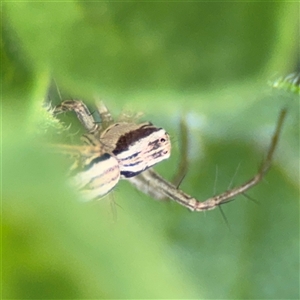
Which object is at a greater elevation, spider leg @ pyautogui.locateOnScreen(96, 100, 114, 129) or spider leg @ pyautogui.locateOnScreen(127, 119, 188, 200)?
spider leg @ pyautogui.locateOnScreen(96, 100, 114, 129)

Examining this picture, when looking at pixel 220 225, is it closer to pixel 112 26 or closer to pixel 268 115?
pixel 268 115

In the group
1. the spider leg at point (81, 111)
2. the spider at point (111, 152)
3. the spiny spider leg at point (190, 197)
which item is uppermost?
the spider leg at point (81, 111)

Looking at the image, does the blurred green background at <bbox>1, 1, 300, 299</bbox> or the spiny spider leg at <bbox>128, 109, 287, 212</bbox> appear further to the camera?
the spiny spider leg at <bbox>128, 109, 287, 212</bbox>

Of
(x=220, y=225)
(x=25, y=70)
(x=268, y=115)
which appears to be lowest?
(x=220, y=225)

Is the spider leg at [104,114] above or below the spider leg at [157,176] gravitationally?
above

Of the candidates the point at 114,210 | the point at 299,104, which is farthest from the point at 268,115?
the point at 114,210

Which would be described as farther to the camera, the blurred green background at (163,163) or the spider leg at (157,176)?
the spider leg at (157,176)

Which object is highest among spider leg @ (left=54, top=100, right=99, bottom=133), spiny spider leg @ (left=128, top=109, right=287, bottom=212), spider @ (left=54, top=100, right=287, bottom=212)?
spider leg @ (left=54, top=100, right=99, bottom=133)
